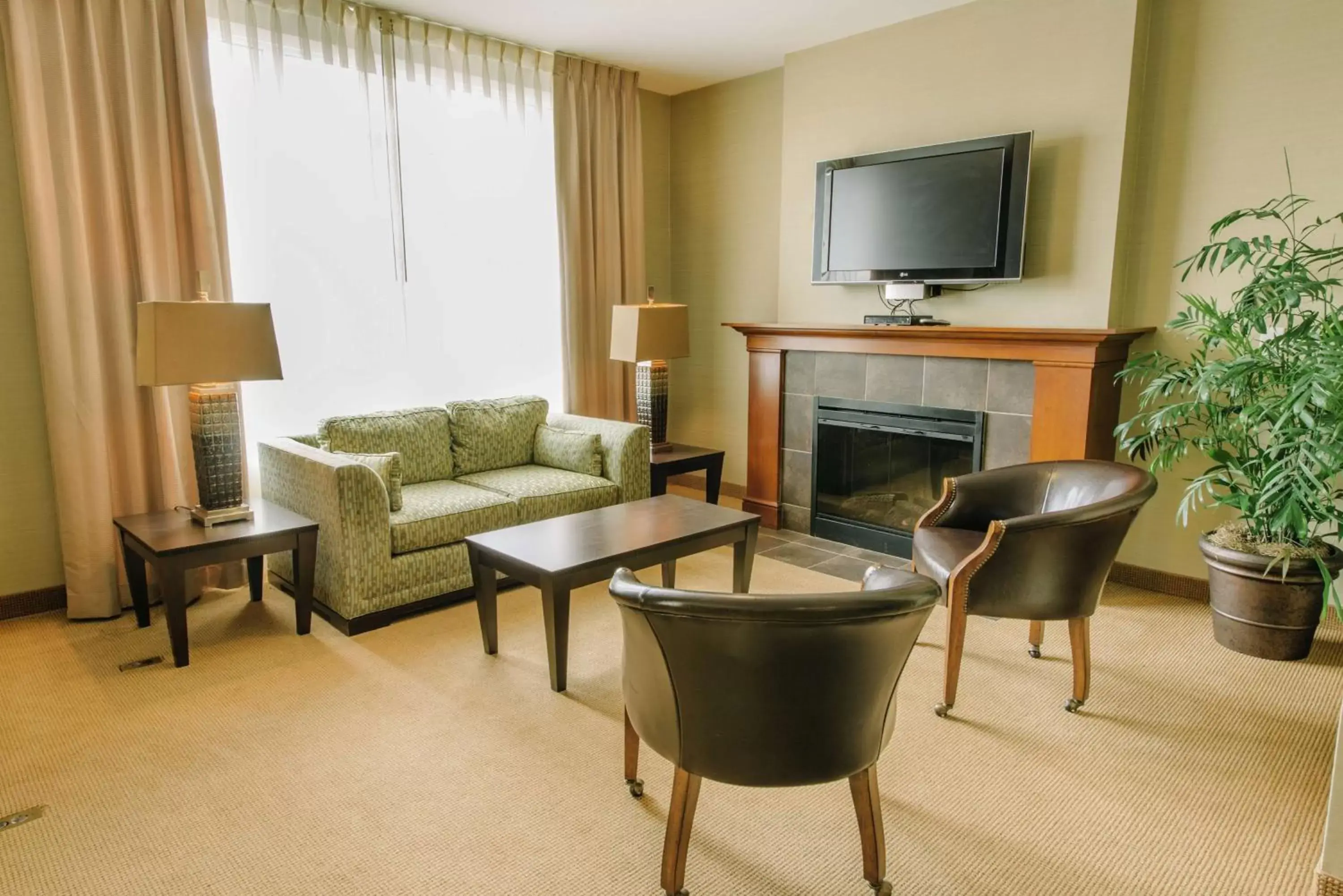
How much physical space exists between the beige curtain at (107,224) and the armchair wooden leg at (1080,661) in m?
3.47

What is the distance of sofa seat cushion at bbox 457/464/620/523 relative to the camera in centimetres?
374

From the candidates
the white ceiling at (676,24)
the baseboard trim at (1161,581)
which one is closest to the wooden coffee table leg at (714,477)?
the baseboard trim at (1161,581)

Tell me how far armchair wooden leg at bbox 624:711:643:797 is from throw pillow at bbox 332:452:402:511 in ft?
5.31

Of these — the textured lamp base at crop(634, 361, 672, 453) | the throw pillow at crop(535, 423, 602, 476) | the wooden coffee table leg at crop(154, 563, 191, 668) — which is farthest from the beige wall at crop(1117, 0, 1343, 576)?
the wooden coffee table leg at crop(154, 563, 191, 668)

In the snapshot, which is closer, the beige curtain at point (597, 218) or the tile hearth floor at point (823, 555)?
the tile hearth floor at point (823, 555)

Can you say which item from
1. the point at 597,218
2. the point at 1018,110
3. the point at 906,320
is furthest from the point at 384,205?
the point at 1018,110

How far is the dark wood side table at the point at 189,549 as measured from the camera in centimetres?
288

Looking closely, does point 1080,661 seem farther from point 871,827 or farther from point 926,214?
point 926,214

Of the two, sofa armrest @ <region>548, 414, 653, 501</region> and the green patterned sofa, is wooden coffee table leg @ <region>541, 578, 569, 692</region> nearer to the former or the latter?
the green patterned sofa

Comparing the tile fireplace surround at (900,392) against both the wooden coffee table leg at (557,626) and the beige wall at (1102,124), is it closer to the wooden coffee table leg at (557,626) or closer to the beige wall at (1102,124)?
the beige wall at (1102,124)

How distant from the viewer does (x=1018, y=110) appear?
375 cm

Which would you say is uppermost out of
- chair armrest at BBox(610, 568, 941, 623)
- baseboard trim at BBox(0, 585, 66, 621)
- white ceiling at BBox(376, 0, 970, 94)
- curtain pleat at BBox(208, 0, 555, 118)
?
white ceiling at BBox(376, 0, 970, 94)

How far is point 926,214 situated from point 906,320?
1.66 ft

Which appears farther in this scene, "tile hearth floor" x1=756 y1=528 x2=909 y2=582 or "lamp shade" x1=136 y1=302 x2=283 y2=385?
"tile hearth floor" x1=756 y1=528 x2=909 y2=582
